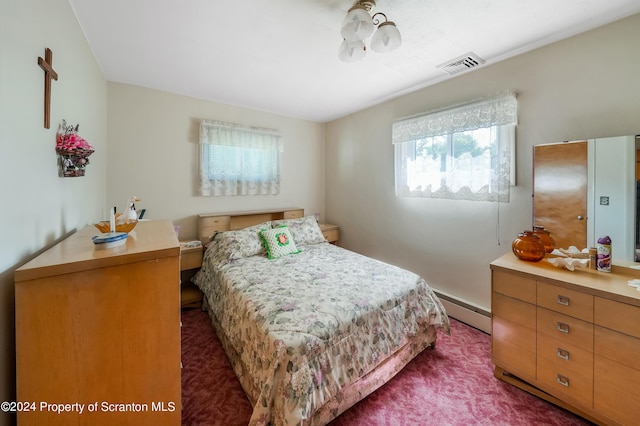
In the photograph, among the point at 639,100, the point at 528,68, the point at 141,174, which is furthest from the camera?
the point at 141,174

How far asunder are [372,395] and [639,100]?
249 centimetres

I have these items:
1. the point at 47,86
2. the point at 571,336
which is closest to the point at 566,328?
the point at 571,336

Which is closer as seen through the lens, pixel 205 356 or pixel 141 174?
pixel 205 356

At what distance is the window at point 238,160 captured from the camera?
295cm

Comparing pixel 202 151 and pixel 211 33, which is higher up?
pixel 211 33

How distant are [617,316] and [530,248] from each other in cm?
53

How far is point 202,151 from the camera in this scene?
2.90 metres

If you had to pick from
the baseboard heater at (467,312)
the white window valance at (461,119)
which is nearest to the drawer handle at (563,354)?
the baseboard heater at (467,312)

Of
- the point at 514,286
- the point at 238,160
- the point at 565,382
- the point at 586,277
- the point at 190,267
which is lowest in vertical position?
the point at 565,382

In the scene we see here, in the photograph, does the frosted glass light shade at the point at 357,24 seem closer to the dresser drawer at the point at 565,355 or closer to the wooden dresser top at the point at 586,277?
the wooden dresser top at the point at 586,277

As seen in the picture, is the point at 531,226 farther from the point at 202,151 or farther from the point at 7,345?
the point at 202,151

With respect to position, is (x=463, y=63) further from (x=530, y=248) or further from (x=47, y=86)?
(x=47, y=86)

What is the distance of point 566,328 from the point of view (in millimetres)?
1396

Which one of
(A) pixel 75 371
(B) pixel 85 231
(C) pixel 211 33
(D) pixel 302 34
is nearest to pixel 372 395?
(A) pixel 75 371
